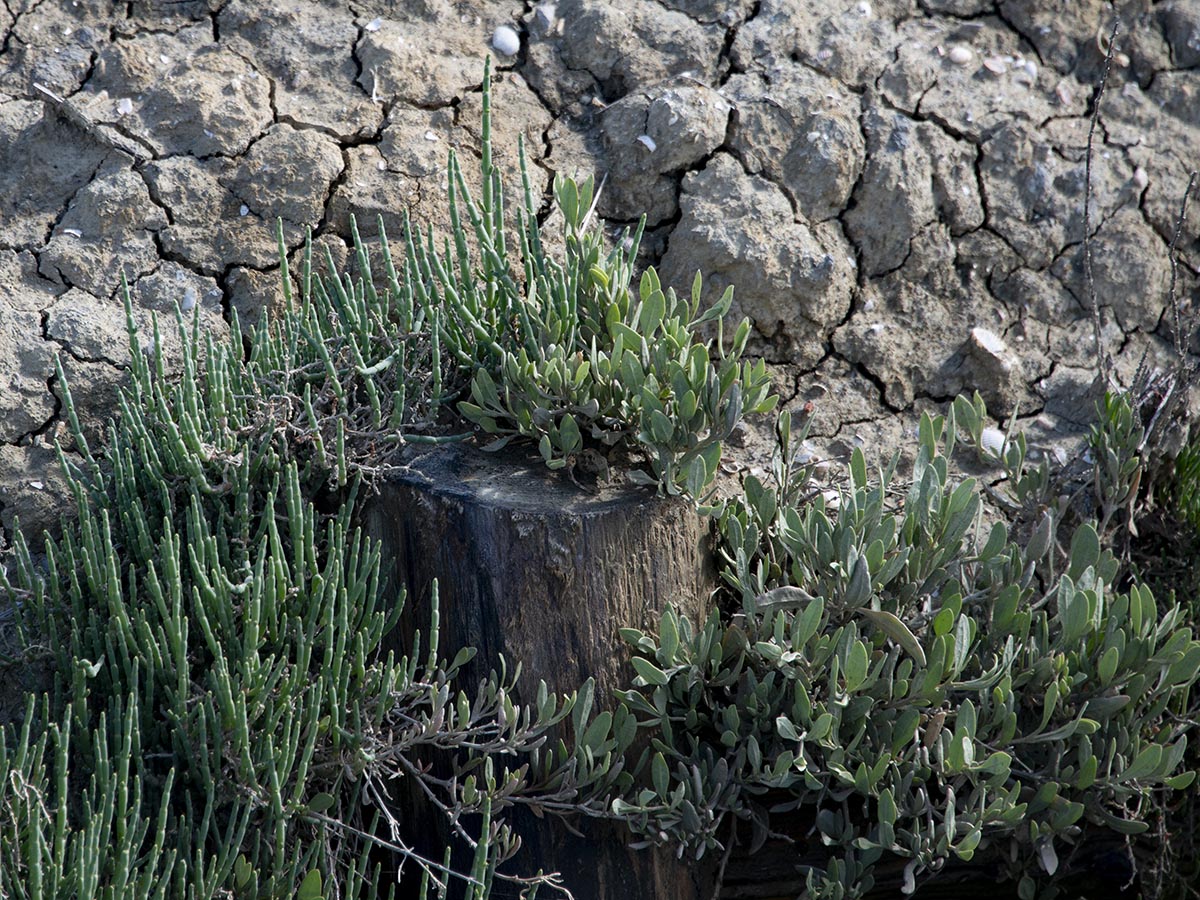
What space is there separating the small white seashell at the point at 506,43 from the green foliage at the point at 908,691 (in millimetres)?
1930

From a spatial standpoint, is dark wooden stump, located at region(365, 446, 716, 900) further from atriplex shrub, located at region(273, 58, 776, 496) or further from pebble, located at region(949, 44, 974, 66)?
pebble, located at region(949, 44, 974, 66)

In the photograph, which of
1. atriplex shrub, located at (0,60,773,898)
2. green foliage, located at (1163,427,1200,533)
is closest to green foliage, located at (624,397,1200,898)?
atriplex shrub, located at (0,60,773,898)

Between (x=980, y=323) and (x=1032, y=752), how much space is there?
1576 mm

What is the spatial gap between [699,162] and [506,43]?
81 centimetres

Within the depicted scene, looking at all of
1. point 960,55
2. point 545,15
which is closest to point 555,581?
point 545,15

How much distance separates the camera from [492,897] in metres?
2.72

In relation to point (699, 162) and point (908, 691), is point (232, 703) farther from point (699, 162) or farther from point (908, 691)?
point (699, 162)

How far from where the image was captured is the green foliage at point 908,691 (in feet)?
8.56

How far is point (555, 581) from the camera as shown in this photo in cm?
270

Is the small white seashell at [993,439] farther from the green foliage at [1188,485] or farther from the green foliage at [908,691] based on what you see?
the green foliage at [908,691]

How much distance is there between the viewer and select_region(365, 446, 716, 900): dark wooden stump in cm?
269

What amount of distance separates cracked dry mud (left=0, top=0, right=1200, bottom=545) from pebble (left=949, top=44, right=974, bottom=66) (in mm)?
19

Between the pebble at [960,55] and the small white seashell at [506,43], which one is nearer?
the small white seashell at [506,43]

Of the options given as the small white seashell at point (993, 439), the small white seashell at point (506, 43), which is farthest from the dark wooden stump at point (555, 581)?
the small white seashell at point (506, 43)
